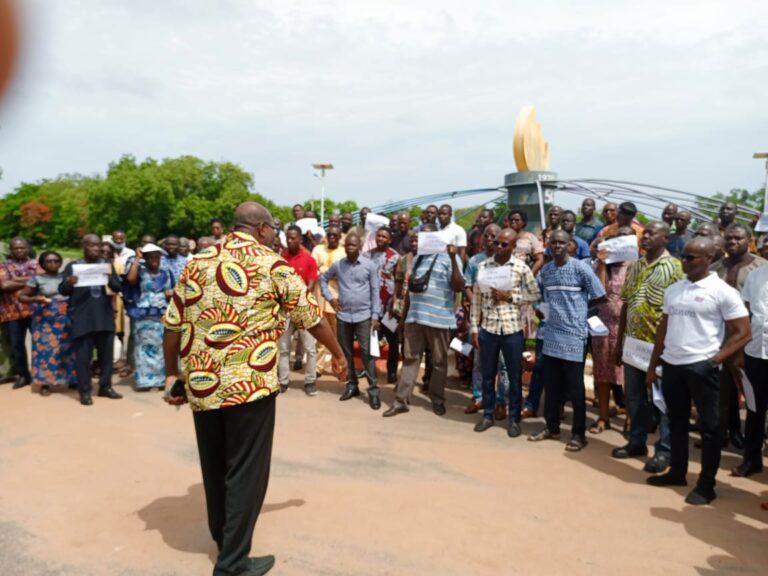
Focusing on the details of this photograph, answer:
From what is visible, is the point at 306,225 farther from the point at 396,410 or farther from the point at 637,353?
the point at 637,353

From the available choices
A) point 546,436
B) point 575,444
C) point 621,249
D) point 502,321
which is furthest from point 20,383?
point 621,249

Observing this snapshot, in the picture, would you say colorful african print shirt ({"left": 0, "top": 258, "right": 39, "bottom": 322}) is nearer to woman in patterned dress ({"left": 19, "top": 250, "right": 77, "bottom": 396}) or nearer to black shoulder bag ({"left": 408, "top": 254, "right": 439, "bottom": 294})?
woman in patterned dress ({"left": 19, "top": 250, "right": 77, "bottom": 396})

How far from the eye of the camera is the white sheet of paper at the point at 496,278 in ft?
19.8

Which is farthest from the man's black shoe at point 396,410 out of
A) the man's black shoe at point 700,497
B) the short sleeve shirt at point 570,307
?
the man's black shoe at point 700,497

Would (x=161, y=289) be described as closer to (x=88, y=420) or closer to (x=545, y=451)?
(x=88, y=420)

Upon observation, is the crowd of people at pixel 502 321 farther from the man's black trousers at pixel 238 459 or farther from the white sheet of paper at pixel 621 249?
the man's black trousers at pixel 238 459

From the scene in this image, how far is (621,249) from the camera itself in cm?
604

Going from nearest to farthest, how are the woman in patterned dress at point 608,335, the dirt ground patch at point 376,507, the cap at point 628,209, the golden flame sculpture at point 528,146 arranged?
1. the dirt ground patch at point 376,507
2. the woman in patterned dress at point 608,335
3. the cap at point 628,209
4. the golden flame sculpture at point 528,146

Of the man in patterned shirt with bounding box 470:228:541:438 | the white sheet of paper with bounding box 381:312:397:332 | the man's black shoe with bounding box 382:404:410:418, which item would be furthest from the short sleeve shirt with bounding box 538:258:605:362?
the white sheet of paper with bounding box 381:312:397:332

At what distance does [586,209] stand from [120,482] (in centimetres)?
700

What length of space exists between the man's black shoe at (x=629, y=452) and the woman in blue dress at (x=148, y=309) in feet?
16.8

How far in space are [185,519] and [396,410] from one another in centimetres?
301

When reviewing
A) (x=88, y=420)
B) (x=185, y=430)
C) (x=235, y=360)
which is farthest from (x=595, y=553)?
(x=88, y=420)

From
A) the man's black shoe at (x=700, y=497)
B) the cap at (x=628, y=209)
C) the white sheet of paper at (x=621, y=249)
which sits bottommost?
the man's black shoe at (x=700, y=497)
